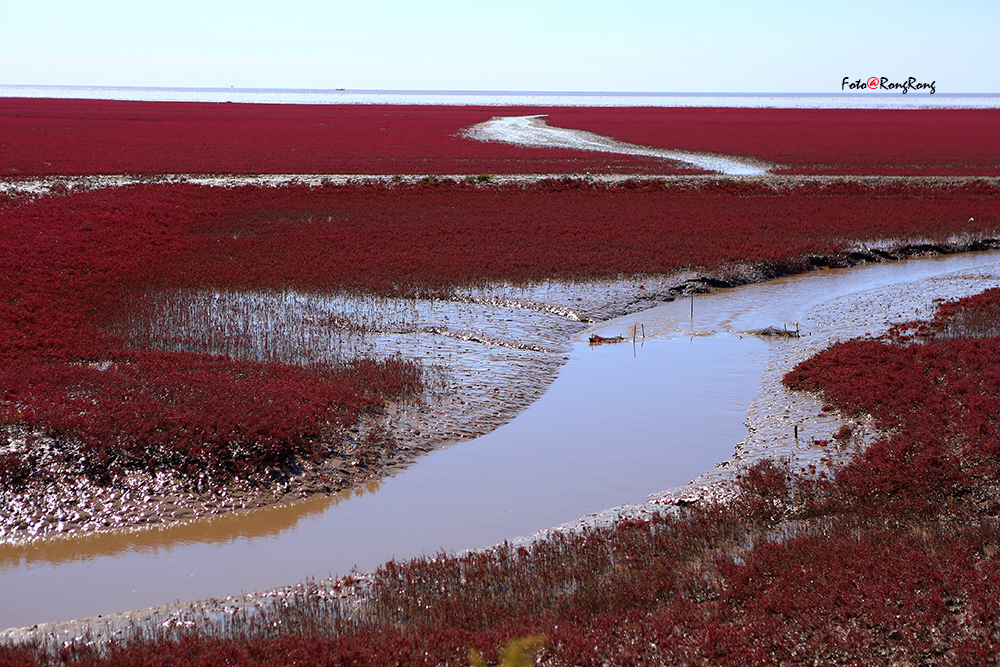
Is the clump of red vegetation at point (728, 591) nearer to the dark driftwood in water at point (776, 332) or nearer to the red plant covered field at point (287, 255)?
the red plant covered field at point (287, 255)

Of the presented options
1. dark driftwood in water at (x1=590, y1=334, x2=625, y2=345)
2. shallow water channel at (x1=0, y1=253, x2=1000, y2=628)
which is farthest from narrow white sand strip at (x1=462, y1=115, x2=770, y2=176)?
shallow water channel at (x1=0, y1=253, x2=1000, y2=628)

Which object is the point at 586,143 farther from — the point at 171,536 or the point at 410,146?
the point at 171,536

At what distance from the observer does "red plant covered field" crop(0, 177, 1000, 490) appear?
44.4 feet

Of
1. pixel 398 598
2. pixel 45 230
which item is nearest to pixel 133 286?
pixel 45 230

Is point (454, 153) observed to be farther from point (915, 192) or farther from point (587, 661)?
point (587, 661)

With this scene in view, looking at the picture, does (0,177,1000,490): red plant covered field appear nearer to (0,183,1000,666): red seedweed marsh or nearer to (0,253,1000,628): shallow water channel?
(0,183,1000,666): red seedweed marsh

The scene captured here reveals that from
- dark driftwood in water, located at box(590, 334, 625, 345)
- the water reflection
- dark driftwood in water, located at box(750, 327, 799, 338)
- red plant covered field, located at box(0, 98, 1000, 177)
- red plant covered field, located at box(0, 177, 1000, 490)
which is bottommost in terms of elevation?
the water reflection

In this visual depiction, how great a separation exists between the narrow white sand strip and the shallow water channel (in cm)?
4041

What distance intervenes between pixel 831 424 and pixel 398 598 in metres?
9.12

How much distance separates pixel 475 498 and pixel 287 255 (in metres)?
19.1

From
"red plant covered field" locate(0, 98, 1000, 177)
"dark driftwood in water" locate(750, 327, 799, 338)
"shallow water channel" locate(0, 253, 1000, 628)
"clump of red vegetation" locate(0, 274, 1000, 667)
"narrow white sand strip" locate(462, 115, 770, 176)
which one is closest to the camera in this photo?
"clump of red vegetation" locate(0, 274, 1000, 667)

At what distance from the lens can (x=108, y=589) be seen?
982 cm

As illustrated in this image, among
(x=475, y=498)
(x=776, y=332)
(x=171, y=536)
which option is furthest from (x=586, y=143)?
(x=171, y=536)

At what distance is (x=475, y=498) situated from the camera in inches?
487
